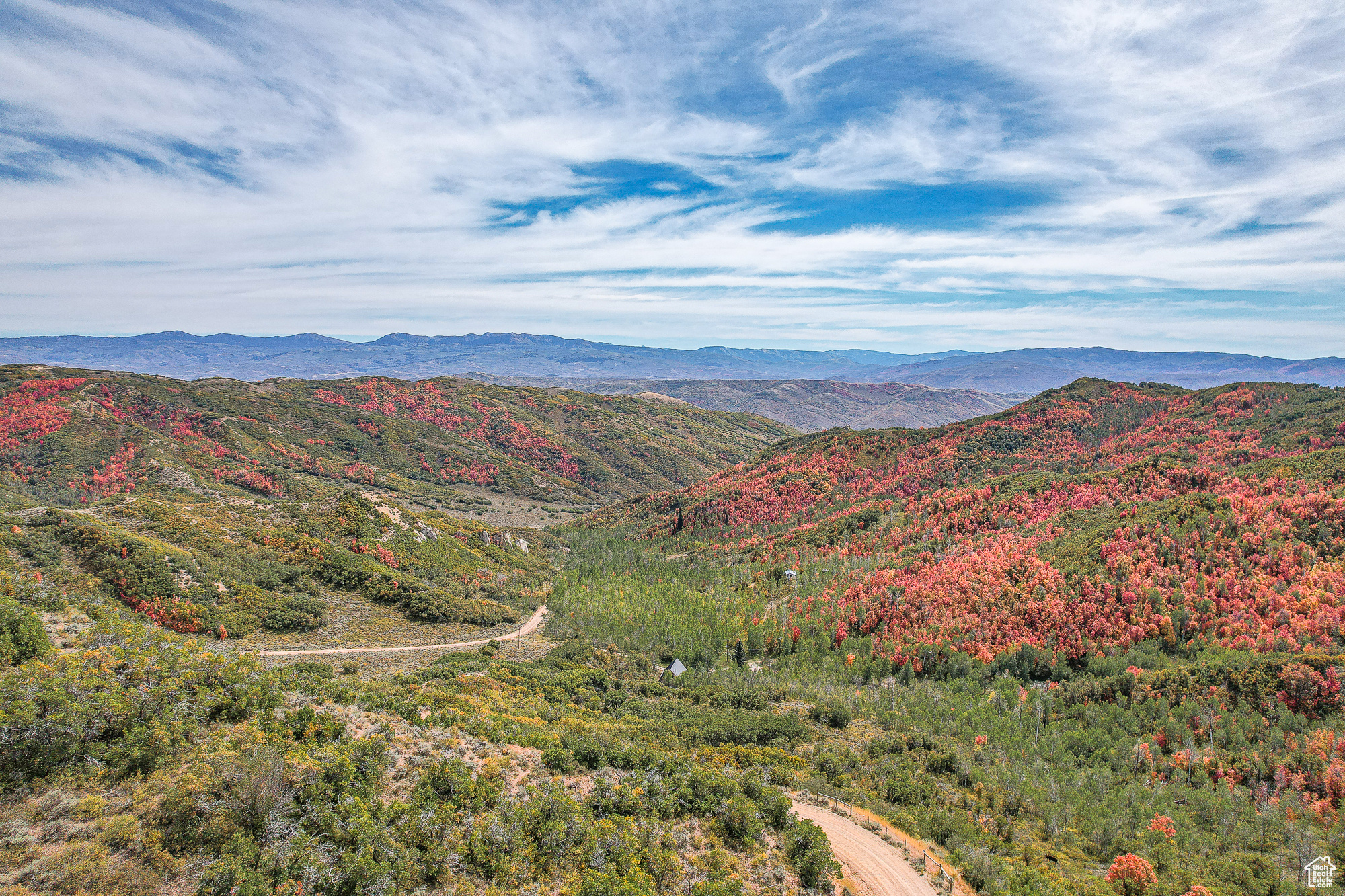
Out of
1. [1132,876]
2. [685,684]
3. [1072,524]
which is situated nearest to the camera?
[1132,876]

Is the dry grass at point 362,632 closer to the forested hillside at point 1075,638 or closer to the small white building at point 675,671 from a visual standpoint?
the forested hillside at point 1075,638

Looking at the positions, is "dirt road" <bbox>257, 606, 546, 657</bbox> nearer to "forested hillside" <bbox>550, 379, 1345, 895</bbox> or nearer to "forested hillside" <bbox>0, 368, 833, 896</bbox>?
"forested hillside" <bbox>0, 368, 833, 896</bbox>

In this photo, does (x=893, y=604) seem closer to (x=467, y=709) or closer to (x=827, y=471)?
(x=467, y=709)

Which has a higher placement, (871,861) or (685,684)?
(871,861)

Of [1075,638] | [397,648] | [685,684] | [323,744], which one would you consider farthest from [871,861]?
[397,648]

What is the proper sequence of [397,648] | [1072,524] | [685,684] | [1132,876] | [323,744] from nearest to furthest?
[323,744], [1132,876], [397,648], [685,684], [1072,524]

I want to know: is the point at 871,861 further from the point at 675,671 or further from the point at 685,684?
the point at 675,671
